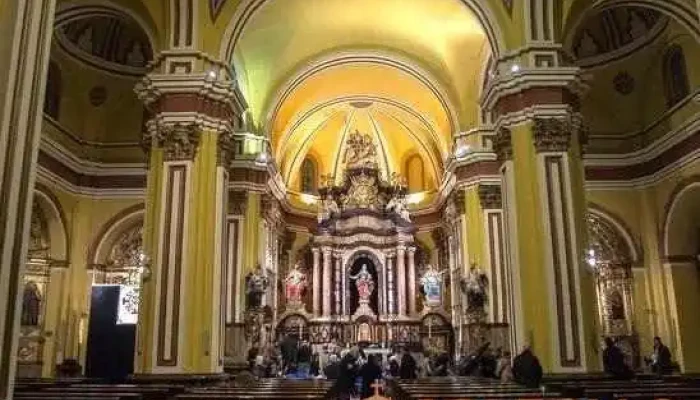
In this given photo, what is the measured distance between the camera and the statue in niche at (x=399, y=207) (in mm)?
24375

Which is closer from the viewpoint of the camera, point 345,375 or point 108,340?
point 345,375

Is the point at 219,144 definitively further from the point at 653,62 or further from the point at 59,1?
the point at 653,62

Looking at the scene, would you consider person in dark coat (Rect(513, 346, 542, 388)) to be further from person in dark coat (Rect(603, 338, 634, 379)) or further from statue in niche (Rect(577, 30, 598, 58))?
statue in niche (Rect(577, 30, 598, 58))

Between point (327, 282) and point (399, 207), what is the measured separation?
11.8 feet

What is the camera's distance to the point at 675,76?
1647cm

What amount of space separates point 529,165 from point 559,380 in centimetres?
338

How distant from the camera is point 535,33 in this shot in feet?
39.4

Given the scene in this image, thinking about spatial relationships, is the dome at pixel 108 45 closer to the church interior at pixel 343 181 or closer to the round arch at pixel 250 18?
the church interior at pixel 343 181

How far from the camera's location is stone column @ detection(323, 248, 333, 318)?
2369 cm

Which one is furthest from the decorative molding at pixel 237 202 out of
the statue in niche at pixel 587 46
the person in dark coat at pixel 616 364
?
the statue in niche at pixel 587 46

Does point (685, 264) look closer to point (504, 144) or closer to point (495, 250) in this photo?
point (495, 250)

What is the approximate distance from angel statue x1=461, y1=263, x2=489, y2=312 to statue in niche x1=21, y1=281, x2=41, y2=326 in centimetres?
987

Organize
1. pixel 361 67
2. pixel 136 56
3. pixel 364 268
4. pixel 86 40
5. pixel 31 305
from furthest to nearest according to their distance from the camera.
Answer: pixel 364 268 < pixel 361 67 < pixel 136 56 < pixel 86 40 < pixel 31 305

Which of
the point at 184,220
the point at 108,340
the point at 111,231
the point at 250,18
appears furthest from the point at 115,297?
the point at 250,18
